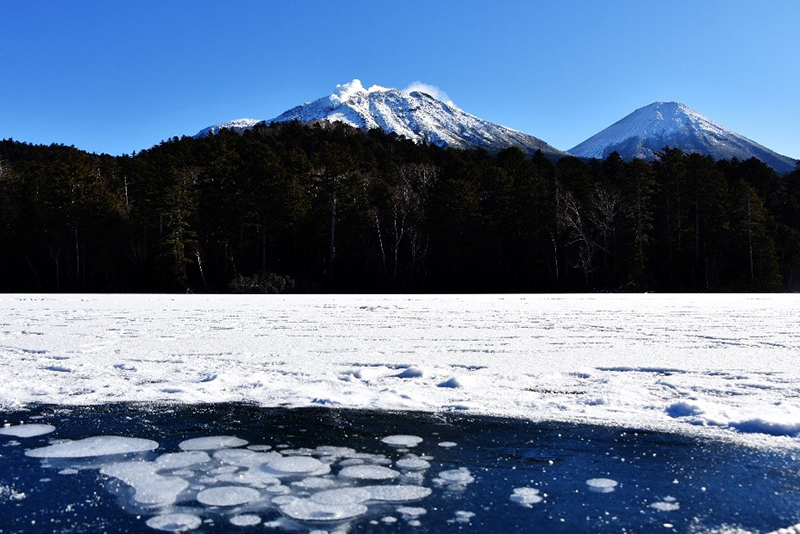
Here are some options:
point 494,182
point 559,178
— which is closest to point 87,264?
point 494,182

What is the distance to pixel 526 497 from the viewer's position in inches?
108

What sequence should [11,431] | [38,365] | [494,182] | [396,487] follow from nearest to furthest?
1. [396,487]
2. [11,431]
3. [38,365]
4. [494,182]

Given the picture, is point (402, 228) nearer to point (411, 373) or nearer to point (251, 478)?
point (411, 373)

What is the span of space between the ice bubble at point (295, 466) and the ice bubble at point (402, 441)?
1.76 feet

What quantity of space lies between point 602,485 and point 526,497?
44cm

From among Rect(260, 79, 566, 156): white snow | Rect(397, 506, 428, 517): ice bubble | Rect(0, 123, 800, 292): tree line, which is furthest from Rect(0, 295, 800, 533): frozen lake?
Rect(260, 79, 566, 156): white snow

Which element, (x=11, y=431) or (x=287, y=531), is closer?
(x=287, y=531)

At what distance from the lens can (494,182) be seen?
40.4m

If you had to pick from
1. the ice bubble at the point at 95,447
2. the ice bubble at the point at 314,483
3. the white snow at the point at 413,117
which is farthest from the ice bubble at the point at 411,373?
the white snow at the point at 413,117

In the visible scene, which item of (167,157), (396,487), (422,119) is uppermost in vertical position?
(422,119)

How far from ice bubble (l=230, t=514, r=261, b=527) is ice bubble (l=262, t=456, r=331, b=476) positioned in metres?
0.54

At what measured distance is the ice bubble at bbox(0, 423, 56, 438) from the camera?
381 cm

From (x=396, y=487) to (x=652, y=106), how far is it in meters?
213

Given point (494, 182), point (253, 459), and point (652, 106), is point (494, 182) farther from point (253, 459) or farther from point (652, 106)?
point (652, 106)
